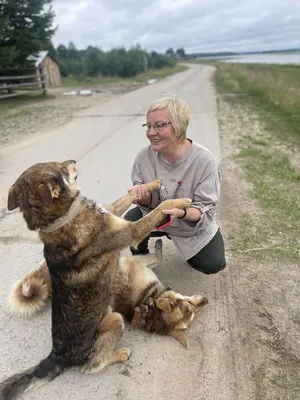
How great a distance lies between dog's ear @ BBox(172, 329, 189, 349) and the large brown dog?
0.43 metres

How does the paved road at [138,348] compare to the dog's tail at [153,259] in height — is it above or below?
below

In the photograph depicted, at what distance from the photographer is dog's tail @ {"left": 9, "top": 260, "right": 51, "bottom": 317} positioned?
319 centimetres

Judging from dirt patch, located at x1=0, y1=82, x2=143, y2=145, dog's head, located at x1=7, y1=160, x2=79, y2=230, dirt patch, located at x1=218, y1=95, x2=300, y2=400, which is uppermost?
dog's head, located at x1=7, y1=160, x2=79, y2=230

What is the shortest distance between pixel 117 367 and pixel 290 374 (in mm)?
1304

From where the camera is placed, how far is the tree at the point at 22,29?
59.2 feet

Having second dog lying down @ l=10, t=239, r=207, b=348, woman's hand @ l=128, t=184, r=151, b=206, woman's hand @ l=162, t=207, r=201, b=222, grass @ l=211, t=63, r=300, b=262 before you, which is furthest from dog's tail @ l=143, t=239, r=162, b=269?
grass @ l=211, t=63, r=300, b=262

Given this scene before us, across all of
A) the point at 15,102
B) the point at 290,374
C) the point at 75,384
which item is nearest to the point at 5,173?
the point at 75,384

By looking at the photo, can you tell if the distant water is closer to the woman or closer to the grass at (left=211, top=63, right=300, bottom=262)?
the grass at (left=211, top=63, right=300, bottom=262)

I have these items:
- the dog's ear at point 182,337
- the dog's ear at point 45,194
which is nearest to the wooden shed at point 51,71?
the dog's ear at point 45,194

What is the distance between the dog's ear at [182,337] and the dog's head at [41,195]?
4.49 ft

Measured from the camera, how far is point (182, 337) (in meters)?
2.90

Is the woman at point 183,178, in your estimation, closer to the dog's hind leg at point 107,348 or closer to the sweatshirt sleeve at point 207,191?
the sweatshirt sleeve at point 207,191

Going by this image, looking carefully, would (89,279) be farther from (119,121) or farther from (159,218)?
(119,121)

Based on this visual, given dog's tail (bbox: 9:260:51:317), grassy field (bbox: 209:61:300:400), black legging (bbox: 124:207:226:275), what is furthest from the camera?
black legging (bbox: 124:207:226:275)
